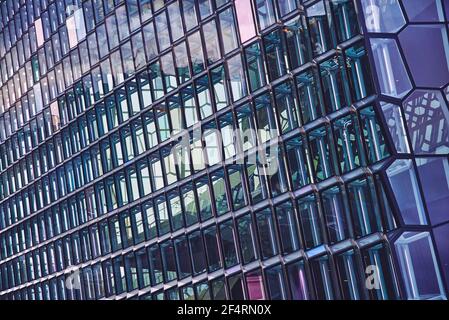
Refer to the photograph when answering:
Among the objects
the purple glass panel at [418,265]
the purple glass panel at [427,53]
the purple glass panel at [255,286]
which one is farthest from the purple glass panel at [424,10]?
the purple glass panel at [255,286]

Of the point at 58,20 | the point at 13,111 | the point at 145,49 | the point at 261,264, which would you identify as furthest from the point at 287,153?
the point at 13,111

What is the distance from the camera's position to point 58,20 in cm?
3597

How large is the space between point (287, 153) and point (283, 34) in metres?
3.34

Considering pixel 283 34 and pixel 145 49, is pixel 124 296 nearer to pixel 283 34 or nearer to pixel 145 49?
pixel 145 49

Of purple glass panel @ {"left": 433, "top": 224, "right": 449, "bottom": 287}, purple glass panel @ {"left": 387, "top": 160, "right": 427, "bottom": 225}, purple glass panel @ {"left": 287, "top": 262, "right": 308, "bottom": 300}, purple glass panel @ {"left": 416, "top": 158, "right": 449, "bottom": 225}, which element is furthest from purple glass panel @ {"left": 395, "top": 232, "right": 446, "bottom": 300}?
purple glass panel @ {"left": 287, "top": 262, "right": 308, "bottom": 300}

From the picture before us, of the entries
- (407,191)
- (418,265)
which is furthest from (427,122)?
(418,265)

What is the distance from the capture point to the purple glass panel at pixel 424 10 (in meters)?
20.8

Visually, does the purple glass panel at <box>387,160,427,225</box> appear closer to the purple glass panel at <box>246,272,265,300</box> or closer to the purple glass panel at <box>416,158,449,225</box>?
the purple glass panel at <box>416,158,449,225</box>

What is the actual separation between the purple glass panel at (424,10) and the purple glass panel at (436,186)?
11.9ft

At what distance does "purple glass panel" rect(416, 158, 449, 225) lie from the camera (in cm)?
1970

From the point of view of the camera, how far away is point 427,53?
2062 cm

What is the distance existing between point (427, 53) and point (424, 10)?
117 centimetres

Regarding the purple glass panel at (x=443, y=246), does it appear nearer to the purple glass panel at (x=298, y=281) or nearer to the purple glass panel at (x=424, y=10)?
the purple glass panel at (x=298, y=281)

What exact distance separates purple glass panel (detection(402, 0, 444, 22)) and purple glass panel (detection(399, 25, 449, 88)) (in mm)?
216
